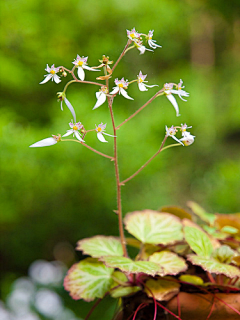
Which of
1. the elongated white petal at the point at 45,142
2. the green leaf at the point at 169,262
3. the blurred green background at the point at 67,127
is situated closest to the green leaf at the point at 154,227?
the green leaf at the point at 169,262

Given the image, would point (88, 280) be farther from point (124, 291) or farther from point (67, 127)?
point (67, 127)

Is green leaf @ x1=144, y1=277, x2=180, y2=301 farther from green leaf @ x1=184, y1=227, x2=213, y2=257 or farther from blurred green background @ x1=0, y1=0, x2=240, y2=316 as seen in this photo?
blurred green background @ x1=0, y1=0, x2=240, y2=316

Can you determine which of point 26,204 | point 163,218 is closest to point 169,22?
point 26,204

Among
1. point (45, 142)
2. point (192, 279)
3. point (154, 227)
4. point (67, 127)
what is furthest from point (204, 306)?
point (67, 127)

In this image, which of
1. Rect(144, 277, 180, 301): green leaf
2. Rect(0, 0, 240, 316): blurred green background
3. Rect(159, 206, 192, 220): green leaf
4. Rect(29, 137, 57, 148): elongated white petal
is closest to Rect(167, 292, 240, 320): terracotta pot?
Rect(144, 277, 180, 301): green leaf

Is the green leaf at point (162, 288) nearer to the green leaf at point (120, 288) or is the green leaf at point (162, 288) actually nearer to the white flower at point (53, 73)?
the green leaf at point (120, 288)

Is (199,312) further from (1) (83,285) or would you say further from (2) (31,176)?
(2) (31,176)
